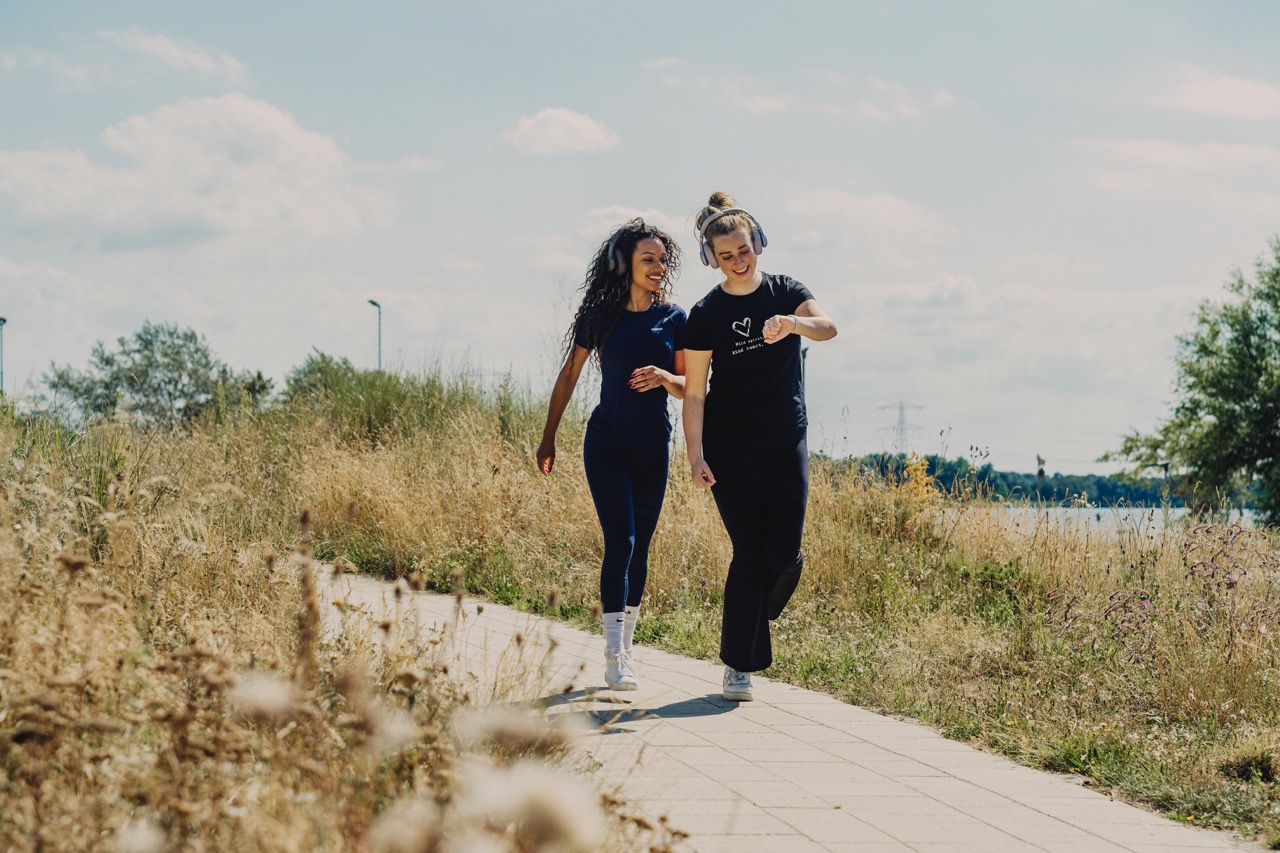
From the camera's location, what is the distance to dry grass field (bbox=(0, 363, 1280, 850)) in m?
2.27

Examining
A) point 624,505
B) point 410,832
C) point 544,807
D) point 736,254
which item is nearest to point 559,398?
point 624,505

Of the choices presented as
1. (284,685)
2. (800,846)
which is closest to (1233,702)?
(800,846)

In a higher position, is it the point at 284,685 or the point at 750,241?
the point at 750,241

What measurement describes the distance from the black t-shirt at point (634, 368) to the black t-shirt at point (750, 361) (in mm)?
164

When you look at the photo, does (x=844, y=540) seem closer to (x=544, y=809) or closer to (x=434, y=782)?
(x=434, y=782)

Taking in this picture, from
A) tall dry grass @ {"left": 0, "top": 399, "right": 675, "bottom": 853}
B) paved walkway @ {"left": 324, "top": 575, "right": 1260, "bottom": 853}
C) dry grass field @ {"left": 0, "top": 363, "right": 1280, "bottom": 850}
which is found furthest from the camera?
paved walkway @ {"left": 324, "top": 575, "right": 1260, "bottom": 853}

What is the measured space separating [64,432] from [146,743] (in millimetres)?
5492

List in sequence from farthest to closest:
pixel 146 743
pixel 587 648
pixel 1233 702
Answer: pixel 587 648, pixel 1233 702, pixel 146 743

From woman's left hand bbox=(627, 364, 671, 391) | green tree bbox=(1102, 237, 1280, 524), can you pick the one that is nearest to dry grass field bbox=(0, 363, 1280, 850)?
woman's left hand bbox=(627, 364, 671, 391)

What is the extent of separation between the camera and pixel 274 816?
221 cm

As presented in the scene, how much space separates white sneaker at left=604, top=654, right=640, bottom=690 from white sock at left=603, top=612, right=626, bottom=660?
32 mm

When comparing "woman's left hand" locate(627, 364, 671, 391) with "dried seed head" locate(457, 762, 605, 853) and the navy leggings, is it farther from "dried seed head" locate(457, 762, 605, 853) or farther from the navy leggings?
"dried seed head" locate(457, 762, 605, 853)

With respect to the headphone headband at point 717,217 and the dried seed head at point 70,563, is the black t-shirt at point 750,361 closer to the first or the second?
the headphone headband at point 717,217

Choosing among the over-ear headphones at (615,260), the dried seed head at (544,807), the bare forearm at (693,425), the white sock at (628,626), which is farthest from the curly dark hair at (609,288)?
the dried seed head at (544,807)
